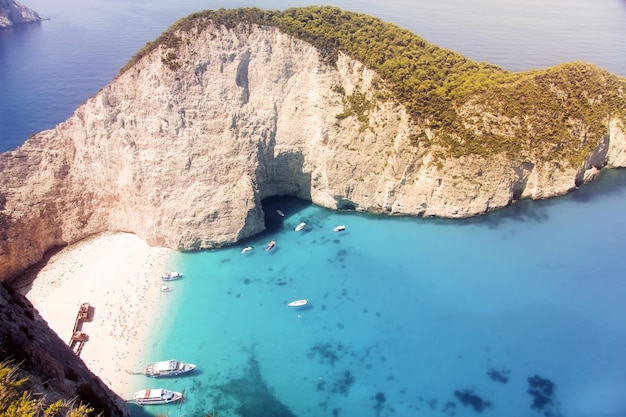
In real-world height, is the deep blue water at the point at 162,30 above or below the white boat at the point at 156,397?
above

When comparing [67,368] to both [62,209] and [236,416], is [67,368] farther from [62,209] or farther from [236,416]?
[62,209]

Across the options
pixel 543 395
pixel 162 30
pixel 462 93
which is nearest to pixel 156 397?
pixel 543 395

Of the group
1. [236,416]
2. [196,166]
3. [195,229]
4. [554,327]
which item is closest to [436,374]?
[554,327]

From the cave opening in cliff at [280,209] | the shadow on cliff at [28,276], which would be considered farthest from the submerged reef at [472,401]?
→ the shadow on cliff at [28,276]

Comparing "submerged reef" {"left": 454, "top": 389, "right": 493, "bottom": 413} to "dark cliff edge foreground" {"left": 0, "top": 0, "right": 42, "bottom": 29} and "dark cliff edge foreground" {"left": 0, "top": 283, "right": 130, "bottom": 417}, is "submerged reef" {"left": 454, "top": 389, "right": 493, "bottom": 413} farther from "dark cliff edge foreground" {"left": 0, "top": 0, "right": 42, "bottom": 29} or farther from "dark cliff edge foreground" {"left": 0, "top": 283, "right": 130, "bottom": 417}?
"dark cliff edge foreground" {"left": 0, "top": 0, "right": 42, "bottom": 29}

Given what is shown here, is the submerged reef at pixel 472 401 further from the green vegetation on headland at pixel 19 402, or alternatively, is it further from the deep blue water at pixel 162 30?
the deep blue water at pixel 162 30
